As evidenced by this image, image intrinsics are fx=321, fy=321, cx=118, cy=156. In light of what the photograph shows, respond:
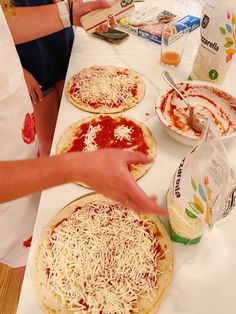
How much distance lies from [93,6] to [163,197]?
2.50 ft

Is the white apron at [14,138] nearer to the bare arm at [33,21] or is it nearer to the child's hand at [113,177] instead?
the bare arm at [33,21]

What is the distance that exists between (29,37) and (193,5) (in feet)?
3.06

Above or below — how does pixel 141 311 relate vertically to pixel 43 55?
below

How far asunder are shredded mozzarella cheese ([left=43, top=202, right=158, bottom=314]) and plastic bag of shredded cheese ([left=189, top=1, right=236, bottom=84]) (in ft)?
2.04

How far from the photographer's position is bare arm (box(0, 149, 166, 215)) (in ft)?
1.90

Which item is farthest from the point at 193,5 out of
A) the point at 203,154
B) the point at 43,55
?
the point at 203,154

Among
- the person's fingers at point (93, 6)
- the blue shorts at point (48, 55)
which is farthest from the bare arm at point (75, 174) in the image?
the blue shorts at point (48, 55)

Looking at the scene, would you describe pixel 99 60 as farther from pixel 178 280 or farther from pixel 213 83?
pixel 178 280

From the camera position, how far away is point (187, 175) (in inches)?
26.5

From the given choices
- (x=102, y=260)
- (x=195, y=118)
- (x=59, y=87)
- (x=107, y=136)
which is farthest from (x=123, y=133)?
(x=59, y=87)

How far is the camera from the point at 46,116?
1635mm

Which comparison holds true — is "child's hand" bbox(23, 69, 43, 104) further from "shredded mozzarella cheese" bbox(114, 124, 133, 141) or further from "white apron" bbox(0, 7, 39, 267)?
"shredded mozzarella cheese" bbox(114, 124, 133, 141)

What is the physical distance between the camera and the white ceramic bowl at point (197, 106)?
1.01 m

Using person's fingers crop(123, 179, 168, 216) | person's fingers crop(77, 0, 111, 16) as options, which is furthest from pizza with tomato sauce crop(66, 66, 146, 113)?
person's fingers crop(123, 179, 168, 216)
